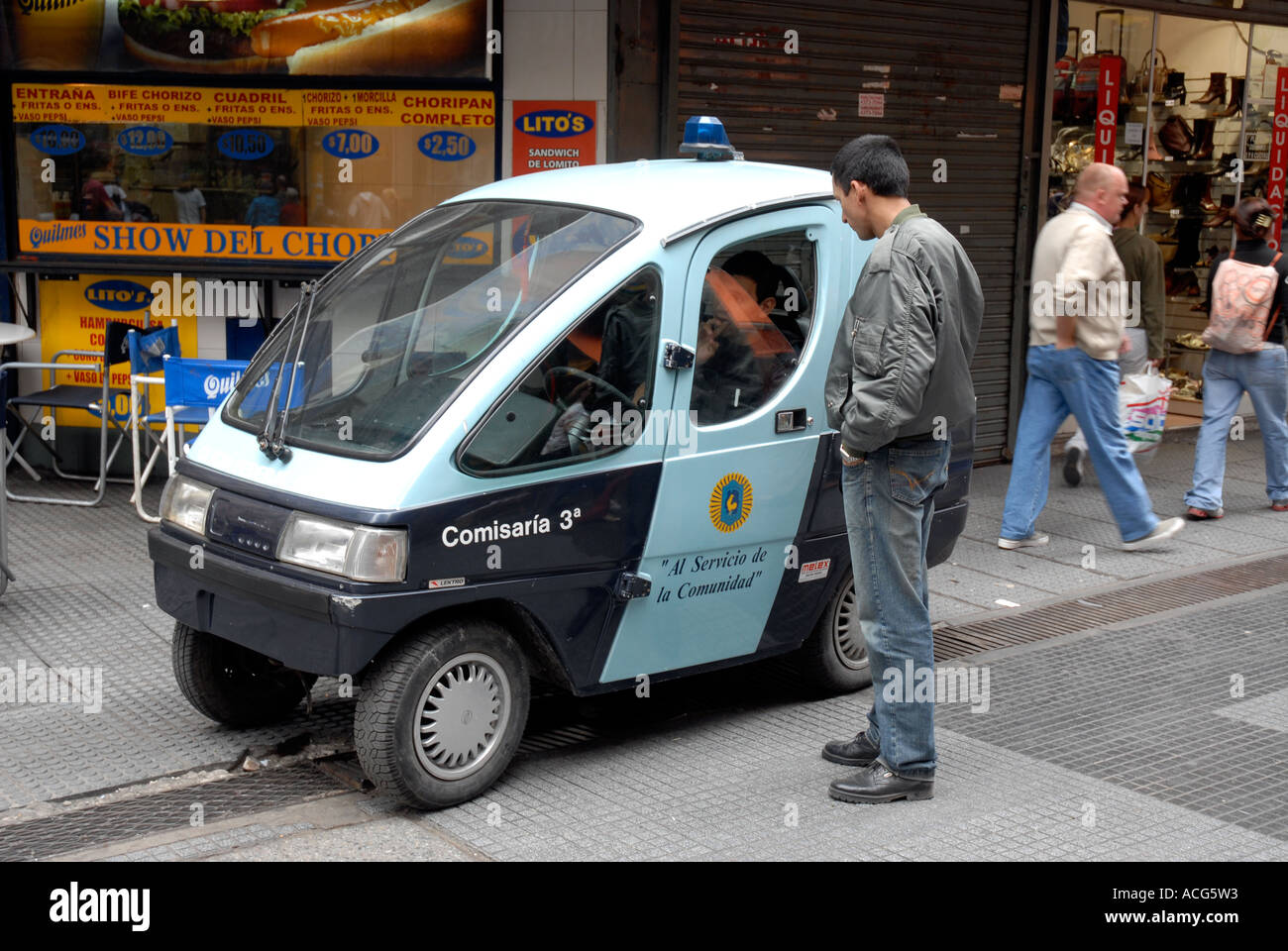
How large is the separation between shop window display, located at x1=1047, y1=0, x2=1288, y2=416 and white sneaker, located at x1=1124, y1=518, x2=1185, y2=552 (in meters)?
3.75

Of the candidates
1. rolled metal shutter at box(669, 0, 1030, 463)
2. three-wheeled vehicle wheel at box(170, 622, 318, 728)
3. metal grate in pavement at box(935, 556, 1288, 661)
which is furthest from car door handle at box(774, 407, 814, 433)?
rolled metal shutter at box(669, 0, 1030, 463)

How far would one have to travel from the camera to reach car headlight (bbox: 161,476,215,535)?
4.83 meters

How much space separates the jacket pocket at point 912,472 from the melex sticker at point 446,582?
53.5 inches

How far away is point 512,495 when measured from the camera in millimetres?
4504

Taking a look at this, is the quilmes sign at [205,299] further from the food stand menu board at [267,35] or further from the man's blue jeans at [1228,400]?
the man's blue jeans at [1228,400]

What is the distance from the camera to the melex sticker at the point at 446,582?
4.38 meters

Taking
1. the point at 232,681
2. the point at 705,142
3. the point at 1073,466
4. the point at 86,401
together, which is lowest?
the point at 232,681

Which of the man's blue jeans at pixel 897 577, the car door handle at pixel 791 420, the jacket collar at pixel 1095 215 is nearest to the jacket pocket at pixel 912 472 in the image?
the man's blue jeans at pixel 897 577

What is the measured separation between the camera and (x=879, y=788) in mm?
4723

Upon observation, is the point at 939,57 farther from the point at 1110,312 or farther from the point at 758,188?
the point at 758,188

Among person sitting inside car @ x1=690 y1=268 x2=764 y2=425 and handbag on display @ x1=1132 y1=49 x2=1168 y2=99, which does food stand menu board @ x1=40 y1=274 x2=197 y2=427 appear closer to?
person sitting inside car @ x1=690 y1=268 x2=764 y2=425

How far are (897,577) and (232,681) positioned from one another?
94.0 inches

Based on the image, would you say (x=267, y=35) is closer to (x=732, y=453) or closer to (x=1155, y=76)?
(x=732, y=453)

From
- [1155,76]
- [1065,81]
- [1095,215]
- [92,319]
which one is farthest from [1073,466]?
[92,319]
